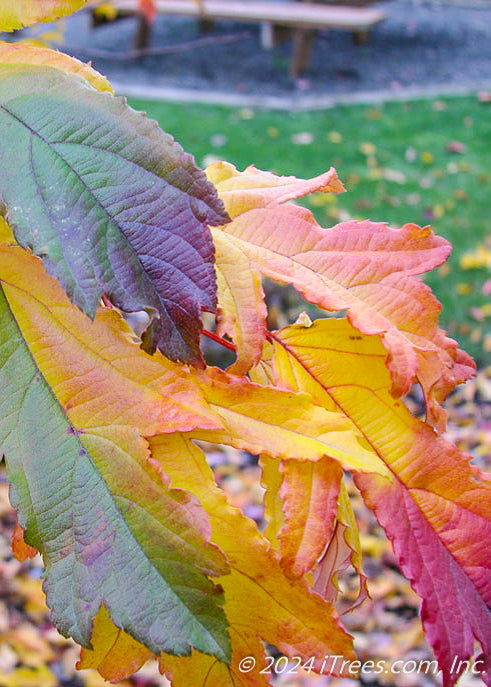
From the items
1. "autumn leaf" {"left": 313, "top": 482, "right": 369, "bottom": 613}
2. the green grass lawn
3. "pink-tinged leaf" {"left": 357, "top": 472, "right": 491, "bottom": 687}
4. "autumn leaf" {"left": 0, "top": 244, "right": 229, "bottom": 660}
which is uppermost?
"autumn leaf" {"left": 0, "top": 244, "right": 229, "bottom": 660}

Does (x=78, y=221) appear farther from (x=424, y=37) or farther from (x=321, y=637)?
(x=424, y=37)

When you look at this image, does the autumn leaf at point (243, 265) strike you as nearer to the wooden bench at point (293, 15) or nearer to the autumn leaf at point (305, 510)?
the autumn leaf at point (305, 510)

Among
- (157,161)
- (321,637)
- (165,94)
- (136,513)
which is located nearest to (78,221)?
(157,161)

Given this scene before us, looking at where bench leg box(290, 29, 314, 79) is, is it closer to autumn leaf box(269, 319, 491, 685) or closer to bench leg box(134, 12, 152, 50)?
bench leg box(134, 12, 152, 50)

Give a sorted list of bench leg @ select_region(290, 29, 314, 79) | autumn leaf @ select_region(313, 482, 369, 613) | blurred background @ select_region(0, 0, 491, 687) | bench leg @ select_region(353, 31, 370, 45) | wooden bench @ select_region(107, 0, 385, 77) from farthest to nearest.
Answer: bench leg @ select_region(353, 31, 370, 45) < bench leg @ select_region(290, 29, 314, 79) < wooden bench @ select_region(107, 0, 385, 77) < blurred background @ select_region(0, 0, 491, 687) < autumn leaf @ select_region(313, 482, 369, 613)

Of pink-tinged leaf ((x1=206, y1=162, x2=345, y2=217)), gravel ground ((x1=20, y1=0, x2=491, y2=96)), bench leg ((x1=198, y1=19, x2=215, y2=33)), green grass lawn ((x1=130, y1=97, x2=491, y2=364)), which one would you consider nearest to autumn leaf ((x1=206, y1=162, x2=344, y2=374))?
pink-tinged leaf ((x1=206, y1=162, x2=345, y2=217))
